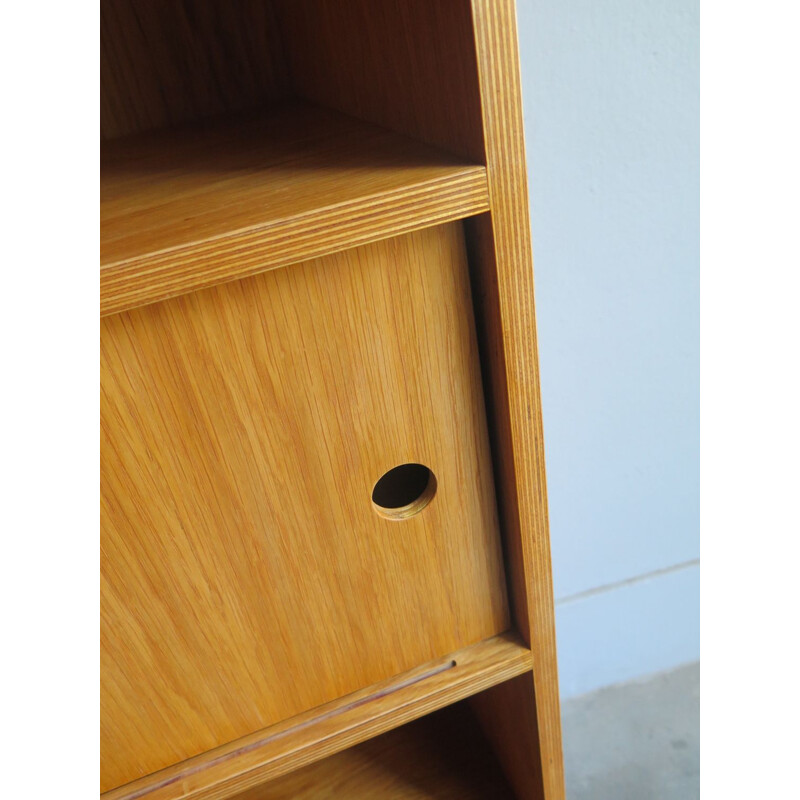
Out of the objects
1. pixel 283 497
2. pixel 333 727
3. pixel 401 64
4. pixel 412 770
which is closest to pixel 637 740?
pixel 412 770

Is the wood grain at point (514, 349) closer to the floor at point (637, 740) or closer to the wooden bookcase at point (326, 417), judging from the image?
the wooden bookcase at point (326, 417)

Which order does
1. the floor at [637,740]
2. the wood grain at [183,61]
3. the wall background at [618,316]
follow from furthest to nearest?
the floor at [637,740]
the wall background at [618,316]
the wood grain at [183,61]

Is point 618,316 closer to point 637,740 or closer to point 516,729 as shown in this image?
point 516,729

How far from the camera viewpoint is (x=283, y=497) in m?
0.45

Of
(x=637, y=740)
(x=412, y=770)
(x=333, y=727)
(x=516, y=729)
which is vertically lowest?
(x=637, y=740)

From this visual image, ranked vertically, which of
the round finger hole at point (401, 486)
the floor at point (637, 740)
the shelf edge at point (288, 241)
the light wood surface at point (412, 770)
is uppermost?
the shelf edge at point (288, 241)

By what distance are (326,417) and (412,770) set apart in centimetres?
43

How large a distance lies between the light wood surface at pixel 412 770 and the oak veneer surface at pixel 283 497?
9.2 inches

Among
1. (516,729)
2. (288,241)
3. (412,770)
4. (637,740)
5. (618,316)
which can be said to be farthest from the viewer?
(637,740)

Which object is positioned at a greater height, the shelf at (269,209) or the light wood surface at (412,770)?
the shelf at (269,209)

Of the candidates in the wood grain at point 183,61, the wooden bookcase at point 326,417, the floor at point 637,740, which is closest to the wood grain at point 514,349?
the wooden bookcase at point 326,417

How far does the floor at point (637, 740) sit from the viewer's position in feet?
3.47

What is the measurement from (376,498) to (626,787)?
716 mm
